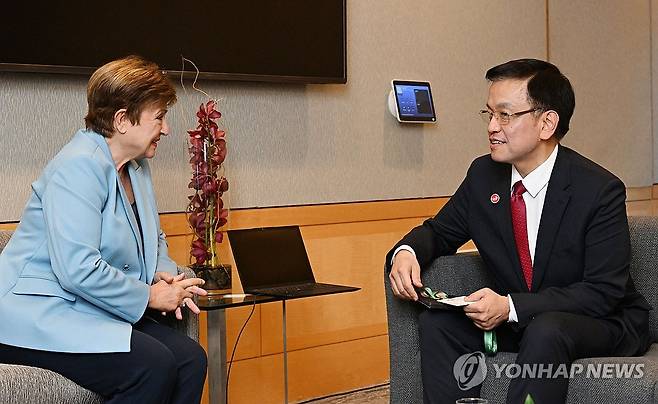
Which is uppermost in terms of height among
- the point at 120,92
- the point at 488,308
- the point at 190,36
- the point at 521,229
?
the point at 190,36

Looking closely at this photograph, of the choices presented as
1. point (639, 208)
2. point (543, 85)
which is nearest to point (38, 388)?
point (543, 85)

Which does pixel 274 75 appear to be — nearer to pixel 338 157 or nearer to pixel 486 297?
pixel 338 157

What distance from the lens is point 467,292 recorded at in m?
3.22

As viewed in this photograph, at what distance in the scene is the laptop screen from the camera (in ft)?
11.4

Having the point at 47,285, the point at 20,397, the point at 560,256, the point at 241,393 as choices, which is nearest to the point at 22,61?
the point at 47,285

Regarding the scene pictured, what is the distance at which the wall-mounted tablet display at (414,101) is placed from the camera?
4.49 metres

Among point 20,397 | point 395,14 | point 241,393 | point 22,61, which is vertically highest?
point 395,14

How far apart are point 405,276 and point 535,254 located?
1.37ft

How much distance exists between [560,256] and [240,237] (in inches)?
45.9

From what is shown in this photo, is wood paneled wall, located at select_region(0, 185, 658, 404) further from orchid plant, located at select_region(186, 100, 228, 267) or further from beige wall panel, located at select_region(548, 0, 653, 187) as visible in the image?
beige wall panel, located at select_region(548, 0, 653, 187)

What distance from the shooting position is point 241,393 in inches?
160

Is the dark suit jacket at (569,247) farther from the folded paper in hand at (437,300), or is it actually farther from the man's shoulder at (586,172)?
the folded paper in hand at (437,300)

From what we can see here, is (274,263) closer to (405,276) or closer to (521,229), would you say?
(405,276)

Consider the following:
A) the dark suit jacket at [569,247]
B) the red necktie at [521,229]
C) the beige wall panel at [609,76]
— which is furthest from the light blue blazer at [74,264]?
the beige wall panel at [609,76]
